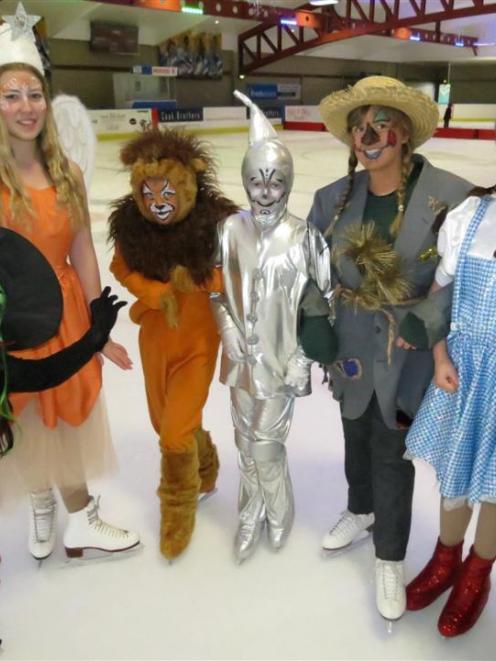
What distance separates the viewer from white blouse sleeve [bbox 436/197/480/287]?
124 cm

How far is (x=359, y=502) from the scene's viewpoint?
1.80 m

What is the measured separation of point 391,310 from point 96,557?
112cm

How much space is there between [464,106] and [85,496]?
2015 centimetres

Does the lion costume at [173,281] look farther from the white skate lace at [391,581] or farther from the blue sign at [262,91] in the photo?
the blue sign at [262,91]

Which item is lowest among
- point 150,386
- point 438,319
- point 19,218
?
point 150,386

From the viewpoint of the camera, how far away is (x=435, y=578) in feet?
5.08

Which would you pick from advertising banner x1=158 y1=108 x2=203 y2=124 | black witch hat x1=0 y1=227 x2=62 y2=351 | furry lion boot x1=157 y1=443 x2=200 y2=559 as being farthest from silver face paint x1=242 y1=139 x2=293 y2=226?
advertising banner x1=158 y1=108 x2=203 y2=124

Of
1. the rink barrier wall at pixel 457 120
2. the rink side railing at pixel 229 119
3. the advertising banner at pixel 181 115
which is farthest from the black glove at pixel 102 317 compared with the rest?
the advertising banner at pixel 181 115

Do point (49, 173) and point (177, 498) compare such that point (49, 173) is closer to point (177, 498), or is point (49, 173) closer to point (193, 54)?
point (177, 498)

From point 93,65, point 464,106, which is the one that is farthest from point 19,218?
point 464,106

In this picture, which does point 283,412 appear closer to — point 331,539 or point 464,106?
→ point 331,539

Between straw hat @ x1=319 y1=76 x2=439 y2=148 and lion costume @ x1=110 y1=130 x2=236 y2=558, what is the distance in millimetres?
365

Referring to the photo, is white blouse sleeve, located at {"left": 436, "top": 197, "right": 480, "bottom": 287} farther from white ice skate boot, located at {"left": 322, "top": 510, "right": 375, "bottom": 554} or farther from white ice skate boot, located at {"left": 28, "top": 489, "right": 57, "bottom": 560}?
white ice skate boot, located at {"left": 28, "top": 489, "right": 57, "bottom": 560}

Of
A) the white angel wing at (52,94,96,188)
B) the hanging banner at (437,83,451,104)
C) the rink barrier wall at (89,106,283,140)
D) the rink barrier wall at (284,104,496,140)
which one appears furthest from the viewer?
→ the hanging banner at (437,83,451,104)
